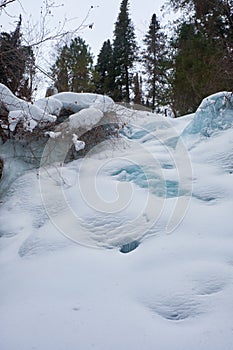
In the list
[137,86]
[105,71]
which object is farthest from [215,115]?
[105,71]

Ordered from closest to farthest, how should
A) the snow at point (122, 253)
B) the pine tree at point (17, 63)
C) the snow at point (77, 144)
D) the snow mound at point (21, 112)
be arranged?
the snow at point (122, 253), the pine tree at point (17, 63), the snow mound at point (21, 112), the snow at point (77, 144)

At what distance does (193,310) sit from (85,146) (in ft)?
8.70

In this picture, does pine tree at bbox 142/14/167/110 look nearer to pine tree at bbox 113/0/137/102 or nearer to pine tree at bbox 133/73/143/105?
pine tree at bbox 133/73/143/105

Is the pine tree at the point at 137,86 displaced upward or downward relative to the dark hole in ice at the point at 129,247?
upward

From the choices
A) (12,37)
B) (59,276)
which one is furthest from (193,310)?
(12,37)

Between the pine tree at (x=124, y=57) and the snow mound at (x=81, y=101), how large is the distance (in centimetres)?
804

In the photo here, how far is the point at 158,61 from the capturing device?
11.0 metres

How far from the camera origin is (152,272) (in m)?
1.59

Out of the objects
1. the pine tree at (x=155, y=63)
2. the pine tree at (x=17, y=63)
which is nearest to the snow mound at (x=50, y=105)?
the pine tree at (x=17, y=63)

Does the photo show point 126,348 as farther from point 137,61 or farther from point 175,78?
point 137,61

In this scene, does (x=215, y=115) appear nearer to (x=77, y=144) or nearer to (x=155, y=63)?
(x=77, y=144)

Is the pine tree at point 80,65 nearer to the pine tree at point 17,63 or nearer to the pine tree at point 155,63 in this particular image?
the pine tree at point 155,63

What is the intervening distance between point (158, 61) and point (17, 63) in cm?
939

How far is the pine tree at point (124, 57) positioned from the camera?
12148 millimetres
